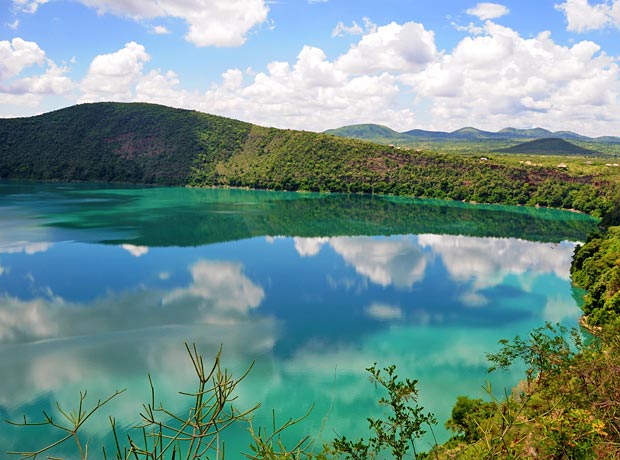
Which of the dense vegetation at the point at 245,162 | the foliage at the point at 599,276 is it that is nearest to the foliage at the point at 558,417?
the foliage at the point at 599,276

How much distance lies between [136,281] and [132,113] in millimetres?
116207

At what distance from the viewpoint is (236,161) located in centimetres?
12662

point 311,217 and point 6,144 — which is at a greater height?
point 6,144

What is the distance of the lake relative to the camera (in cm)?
2291

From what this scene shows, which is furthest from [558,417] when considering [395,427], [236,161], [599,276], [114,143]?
[114,143]

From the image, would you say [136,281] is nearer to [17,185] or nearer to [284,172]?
[284,172]

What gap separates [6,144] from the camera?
12900 centimetres

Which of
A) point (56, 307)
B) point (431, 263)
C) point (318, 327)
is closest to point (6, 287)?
point (56, 307)

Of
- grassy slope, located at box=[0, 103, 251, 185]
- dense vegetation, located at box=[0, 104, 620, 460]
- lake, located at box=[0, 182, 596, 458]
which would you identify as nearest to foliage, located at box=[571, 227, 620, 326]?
lake, located at box=[0, 182, 596, 458]

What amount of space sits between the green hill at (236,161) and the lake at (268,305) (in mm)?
28228

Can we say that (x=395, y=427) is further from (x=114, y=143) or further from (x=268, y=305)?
(x=114, y=143)

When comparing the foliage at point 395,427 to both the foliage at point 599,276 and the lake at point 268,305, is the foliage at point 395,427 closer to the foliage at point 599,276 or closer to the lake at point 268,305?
the lake at point 268,305

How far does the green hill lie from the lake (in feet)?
92.6

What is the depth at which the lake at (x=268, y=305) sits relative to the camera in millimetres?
22906
